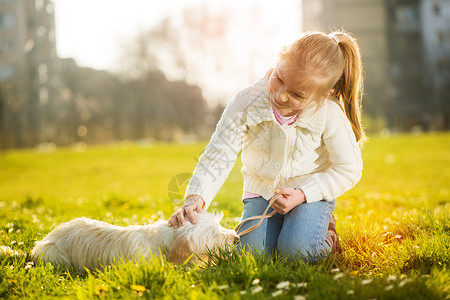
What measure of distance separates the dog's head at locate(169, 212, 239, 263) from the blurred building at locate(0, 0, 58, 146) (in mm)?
19648

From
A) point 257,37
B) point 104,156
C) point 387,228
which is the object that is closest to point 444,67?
point 257,37

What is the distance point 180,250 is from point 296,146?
1.14 meters

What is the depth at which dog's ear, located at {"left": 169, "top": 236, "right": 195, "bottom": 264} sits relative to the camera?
2.94 metres

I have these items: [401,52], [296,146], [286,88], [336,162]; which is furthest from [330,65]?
[401,52]

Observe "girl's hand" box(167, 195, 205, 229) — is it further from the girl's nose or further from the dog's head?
the girl's nose

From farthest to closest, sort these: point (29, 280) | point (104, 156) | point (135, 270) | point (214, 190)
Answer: point (104, 156), point (214, 190), point (29, 280), point (135, 270)

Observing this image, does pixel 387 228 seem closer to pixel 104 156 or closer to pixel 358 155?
pixel 358 155

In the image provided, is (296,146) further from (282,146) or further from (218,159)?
(218,159)

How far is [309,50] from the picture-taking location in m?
3.10

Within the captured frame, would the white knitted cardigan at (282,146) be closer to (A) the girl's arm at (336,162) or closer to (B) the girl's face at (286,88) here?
(A) the girl's arm at (336,162)

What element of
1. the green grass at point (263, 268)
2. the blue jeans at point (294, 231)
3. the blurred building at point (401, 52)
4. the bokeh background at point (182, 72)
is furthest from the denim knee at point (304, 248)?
the blurred building at point (401, 52)

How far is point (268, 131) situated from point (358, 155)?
0.70 metres

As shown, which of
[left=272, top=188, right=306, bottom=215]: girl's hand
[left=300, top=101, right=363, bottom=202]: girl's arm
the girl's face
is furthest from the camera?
[left=300, top=101, right=363, bottom=202]: girl's arm

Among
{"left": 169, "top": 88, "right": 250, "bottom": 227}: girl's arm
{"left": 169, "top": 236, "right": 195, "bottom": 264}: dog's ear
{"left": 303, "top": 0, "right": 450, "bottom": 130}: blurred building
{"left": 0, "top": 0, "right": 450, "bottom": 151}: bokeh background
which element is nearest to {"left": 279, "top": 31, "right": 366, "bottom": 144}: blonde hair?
{"left": 169, "top": 88, "right": 250, "bottom": 227}: girl's arm
